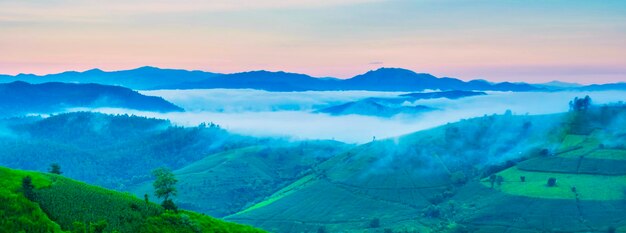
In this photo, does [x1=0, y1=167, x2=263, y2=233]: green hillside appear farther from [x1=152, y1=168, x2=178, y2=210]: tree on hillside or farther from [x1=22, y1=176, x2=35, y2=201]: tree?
[x1=152, y1=168, x2=178, y2=210]: tree on hillside

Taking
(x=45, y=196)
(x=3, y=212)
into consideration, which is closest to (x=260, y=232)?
(x=45, y=196)

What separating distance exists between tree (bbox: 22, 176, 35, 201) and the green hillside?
12.5 inches

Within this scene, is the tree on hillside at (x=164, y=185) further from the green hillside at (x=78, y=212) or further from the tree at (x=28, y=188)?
the tree at (x=28, y=188)

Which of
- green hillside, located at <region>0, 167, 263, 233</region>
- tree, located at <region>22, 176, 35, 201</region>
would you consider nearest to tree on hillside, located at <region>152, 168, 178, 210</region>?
green hillside, located at <region>0, 167, 263, 233</region>

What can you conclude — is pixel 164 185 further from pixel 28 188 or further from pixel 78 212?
pixel 28 188

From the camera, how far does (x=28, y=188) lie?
117125mm

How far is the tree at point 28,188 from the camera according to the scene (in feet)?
379

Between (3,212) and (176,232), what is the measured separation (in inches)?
A: 1183

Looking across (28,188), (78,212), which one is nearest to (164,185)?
(78,212)

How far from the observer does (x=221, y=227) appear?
423 feet

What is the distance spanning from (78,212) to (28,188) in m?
10.2

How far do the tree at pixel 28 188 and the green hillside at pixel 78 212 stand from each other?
0.32 m

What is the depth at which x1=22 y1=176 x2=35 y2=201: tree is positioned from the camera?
115 meters

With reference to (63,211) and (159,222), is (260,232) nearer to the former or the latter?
(159,222)
